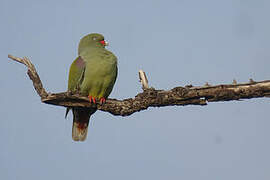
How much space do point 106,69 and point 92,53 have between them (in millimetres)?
519

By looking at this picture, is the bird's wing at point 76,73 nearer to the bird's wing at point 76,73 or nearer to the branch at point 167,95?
the bird's wing at point 76,73

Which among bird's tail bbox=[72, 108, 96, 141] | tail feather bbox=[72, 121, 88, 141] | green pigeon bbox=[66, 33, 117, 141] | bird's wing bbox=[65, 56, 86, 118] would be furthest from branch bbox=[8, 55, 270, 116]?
tail feather bbox=[72, 121, 88, 141]

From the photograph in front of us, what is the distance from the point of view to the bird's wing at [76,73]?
6301 millimetres

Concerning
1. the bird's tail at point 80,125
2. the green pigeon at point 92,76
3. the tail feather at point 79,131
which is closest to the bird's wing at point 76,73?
the green pigeon at point 92,76

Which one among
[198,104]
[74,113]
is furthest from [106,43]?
[198,104]

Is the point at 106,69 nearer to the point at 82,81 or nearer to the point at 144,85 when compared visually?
the point at 82,81

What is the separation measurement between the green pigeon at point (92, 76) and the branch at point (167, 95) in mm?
649

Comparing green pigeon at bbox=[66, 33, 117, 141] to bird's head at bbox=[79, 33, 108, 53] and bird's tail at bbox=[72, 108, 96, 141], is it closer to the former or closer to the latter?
bird's tail at bbox=[72, 108, 96, 141]

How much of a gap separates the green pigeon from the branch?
649 mm

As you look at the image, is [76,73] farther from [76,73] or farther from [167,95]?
[167,95]

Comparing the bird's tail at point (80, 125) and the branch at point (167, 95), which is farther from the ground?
the branch at point (167, 95)

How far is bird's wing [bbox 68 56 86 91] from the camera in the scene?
20.7 ft

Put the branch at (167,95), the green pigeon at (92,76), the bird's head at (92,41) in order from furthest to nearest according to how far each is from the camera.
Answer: the bird's head at (92,41) → the green pigeon at (92,76) → the branch at (167,95)

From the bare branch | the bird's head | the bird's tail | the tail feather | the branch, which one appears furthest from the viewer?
the bird's head
